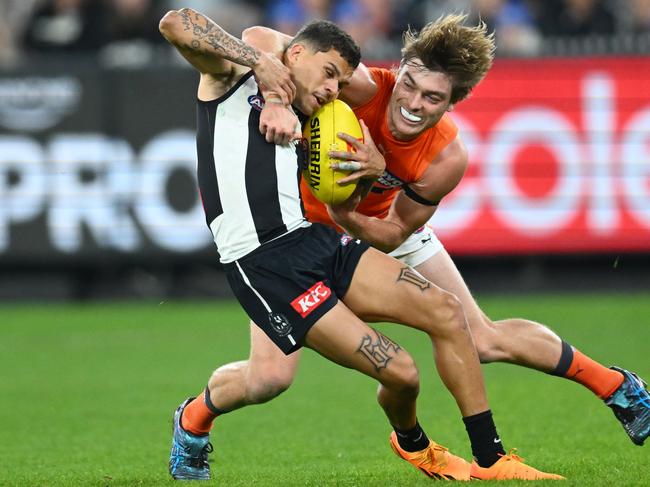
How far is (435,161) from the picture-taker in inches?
257

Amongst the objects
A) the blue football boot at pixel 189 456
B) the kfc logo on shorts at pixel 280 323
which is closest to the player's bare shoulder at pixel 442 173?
the kfc logo on shorts at pixel 280 323

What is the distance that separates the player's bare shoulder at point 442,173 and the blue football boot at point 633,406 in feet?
4.25

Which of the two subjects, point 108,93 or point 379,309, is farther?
point 108,93

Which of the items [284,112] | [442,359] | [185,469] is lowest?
[185,469]

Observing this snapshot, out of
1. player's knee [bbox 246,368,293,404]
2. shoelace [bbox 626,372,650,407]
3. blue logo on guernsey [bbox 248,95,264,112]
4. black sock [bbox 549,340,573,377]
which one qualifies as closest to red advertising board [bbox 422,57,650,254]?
black sock [bbox 549,340,573,377]

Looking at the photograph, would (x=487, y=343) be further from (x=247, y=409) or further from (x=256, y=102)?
(x=247, y=409)

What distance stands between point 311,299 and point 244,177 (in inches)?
25.8

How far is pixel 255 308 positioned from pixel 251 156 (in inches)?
27.3

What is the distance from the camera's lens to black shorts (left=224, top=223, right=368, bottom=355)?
221 inches

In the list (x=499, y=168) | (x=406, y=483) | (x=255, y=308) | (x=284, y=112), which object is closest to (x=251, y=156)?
(x=284, y=112)

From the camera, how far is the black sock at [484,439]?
5.74 meters

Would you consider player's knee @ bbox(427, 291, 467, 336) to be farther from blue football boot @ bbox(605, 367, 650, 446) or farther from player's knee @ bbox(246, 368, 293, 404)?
blue football boot @ bbox(605, 367, 650, 446)

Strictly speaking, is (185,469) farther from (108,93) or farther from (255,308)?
(108,93)

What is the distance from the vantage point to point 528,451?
22.0ft
